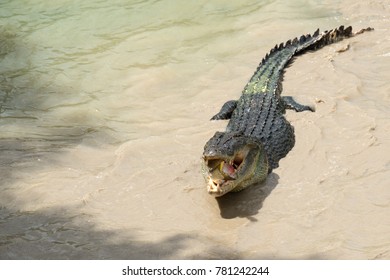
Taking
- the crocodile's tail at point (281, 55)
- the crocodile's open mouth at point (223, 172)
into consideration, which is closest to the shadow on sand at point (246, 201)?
the crocodile's open mouth at point (223, 172)

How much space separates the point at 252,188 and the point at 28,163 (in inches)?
92.2

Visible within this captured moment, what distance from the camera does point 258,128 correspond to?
571 cm

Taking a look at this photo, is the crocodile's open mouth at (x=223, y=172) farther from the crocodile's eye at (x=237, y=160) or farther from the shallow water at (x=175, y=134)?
the shallow water at (x=175, y=134)

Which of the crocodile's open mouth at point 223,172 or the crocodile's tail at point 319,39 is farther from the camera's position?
the crocodile's tail at point 319,39

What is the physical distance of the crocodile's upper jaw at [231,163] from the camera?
4539 millimetres

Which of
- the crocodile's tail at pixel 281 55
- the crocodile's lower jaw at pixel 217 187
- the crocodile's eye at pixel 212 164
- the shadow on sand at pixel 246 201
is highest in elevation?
the crocodile's eye at pixel 212 164

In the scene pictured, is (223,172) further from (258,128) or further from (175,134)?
(175,134)

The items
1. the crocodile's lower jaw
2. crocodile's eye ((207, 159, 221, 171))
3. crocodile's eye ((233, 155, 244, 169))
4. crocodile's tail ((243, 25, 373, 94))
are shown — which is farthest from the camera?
crocodile's tail ((243, 25, 373, 94))

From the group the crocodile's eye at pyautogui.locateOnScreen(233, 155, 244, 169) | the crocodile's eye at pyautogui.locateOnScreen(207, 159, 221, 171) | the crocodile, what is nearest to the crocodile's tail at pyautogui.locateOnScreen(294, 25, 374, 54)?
the crocodile

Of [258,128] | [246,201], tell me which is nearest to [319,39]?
[258,128]

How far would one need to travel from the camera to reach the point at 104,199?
193 inches

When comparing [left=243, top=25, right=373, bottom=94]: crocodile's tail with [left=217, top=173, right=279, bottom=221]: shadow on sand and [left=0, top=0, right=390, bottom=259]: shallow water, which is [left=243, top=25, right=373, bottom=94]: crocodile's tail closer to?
[left=0, top=0, right=390, bottom=259]: shallow water

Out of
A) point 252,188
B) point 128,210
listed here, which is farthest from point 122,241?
point 252,188

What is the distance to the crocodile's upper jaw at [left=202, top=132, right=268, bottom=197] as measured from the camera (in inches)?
179
